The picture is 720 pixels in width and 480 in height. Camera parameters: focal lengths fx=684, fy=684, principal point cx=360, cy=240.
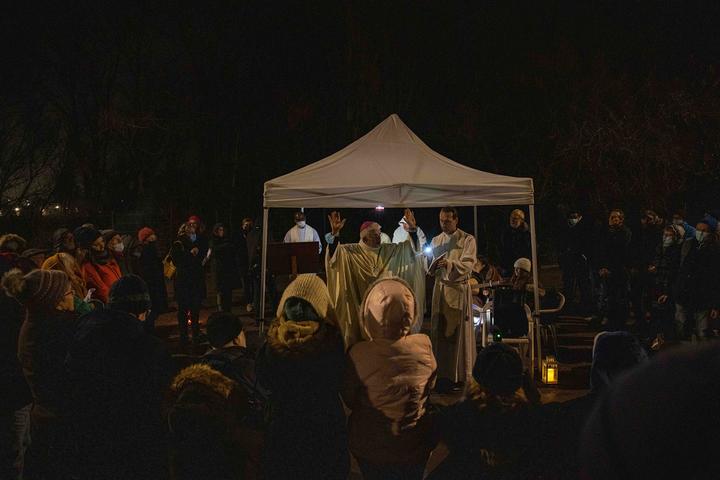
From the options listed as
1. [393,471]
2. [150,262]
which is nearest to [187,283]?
Result: [150,262]

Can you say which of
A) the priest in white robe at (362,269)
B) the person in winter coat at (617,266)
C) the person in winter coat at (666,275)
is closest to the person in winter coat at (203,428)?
the priest in white robe at (362,269)

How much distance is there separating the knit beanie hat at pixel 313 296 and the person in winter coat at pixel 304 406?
0.16 metres

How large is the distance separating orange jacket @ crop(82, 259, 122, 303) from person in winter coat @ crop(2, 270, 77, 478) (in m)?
3.38

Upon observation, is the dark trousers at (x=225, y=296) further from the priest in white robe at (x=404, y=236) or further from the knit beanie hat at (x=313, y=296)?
the knit beanie hat at (x=313, y=296)

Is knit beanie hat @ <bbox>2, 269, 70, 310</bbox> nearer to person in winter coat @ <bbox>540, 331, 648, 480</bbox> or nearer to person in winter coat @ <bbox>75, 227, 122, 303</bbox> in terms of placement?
person in winter coat @ <bbox>540, 331, 648, 480</bbox>

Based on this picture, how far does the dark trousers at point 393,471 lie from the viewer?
3.40 m

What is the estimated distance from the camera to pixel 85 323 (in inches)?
135

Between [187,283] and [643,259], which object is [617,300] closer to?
[643,259]

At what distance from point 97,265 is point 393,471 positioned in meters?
5.38

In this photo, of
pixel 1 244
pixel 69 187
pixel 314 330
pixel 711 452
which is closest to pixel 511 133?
pixel 69 187

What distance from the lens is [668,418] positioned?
962mm

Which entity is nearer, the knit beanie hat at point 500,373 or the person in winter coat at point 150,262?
the knit beanie hat at point 500,373

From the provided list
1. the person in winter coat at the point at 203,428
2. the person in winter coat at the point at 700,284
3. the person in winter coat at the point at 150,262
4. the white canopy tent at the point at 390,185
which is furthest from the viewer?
the person in winter coat at the point at 150,262

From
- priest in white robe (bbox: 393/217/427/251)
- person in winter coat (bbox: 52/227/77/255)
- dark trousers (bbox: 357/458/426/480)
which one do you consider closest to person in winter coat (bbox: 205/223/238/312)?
priest in white robe (bbox: 393/217/427/251)
